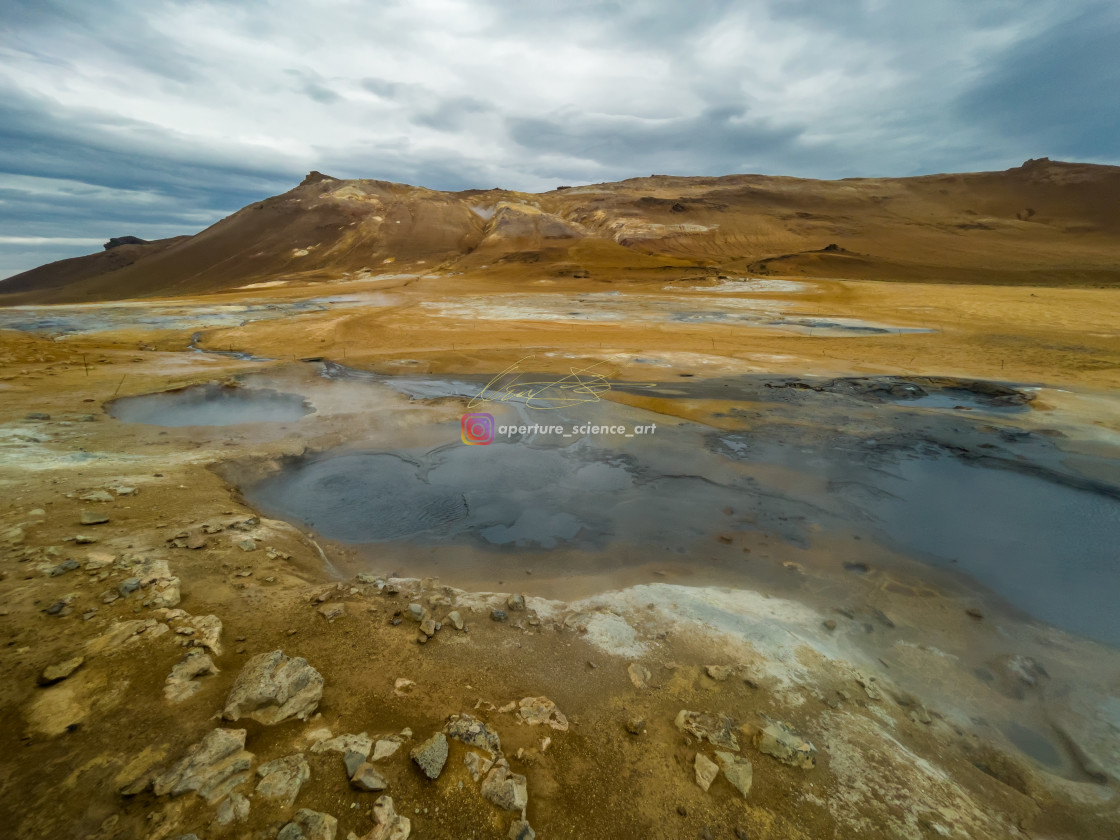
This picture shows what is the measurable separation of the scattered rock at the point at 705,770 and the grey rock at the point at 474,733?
1.07 metres

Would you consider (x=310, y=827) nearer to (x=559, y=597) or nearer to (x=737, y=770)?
(x=737, y=770)

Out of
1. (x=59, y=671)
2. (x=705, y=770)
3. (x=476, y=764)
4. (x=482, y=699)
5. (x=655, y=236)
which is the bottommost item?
(x=705, y=770)

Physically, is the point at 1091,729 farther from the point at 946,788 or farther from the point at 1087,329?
Result: the point at 1087,329

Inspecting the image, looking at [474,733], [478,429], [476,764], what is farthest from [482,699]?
[478,429]

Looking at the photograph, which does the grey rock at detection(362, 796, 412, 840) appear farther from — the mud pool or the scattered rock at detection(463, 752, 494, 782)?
the mud pool

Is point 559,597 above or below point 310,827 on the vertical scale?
below

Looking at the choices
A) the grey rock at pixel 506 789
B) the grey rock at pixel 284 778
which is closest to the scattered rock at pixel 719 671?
the grey rock at pixel 506 789

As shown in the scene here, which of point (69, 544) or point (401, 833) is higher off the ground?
point (69, 544)

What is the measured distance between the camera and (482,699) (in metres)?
2.94

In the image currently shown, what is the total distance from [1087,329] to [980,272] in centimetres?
2863

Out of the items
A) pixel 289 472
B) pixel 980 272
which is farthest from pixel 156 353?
pixel 980 272

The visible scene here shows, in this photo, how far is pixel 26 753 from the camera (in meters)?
2.25

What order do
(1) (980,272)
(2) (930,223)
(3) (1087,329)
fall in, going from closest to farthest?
(3) (1087,329)
(1) (980,272)
(2) (930,223)

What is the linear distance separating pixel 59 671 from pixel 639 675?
3.42 meters
